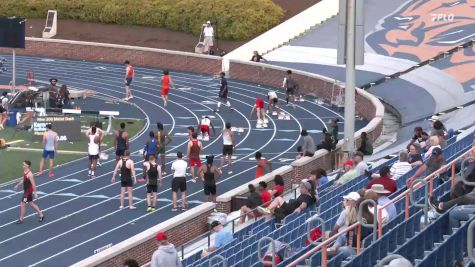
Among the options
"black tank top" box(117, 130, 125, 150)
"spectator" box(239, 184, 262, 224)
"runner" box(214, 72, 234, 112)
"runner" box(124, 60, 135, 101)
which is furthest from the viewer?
"runner" box(124, 60, 135, 101)

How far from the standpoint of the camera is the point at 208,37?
51969mm

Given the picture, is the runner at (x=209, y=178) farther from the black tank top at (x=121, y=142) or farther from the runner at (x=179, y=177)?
the black tank top at (x=121, y=142)

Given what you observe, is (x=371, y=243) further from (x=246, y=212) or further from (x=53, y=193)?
(x=53, y=193)

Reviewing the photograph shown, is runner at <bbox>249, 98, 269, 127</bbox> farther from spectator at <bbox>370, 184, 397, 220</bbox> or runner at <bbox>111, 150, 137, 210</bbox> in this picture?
spectator at <bbox>370, 184, 397, 220</bbox>

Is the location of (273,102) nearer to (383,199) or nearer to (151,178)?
(151,178)

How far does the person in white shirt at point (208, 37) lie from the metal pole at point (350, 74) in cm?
2153

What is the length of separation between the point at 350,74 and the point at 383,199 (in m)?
12.4

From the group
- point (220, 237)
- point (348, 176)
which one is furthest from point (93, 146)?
point (220, 237)

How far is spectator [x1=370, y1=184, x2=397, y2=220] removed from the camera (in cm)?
1788

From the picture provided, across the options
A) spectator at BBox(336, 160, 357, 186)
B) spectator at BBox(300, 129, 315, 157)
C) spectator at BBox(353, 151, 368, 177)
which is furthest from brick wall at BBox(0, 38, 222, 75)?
spectator at BBox(353, 151, 368, 177)

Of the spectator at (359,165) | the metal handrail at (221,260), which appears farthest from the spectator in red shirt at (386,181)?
the spectator at (359,165)

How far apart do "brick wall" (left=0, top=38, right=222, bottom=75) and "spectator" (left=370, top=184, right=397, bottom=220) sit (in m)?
32.0

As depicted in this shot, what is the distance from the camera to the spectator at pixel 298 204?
72.2 ft

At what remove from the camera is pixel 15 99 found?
134 feet
